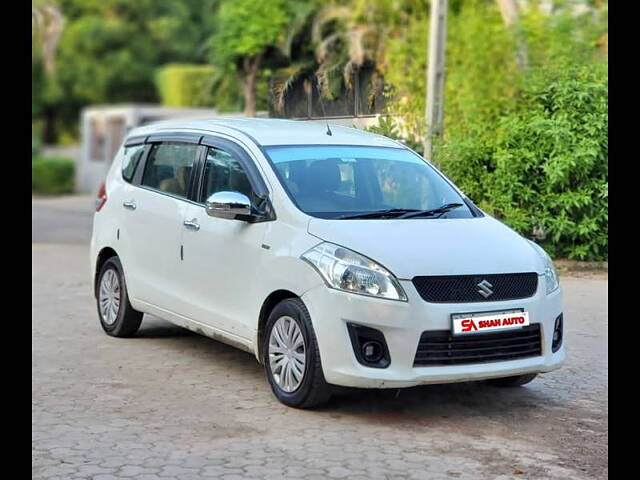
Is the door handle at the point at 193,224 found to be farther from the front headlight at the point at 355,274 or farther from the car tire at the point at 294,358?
the front headlight at the point at 355,274

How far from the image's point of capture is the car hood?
6.51 metres

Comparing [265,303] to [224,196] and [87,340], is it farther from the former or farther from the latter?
[87,340]

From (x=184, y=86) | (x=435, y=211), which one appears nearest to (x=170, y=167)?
(x=435, y=211)

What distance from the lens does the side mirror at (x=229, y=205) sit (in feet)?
23.7

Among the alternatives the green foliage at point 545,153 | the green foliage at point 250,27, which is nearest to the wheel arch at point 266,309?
the green foliage at point 545,153

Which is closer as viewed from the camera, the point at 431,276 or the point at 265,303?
the point at 431,276

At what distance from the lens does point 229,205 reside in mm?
7250

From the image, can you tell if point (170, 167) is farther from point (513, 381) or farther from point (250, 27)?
point (250, 27)

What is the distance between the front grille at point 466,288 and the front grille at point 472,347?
197 mm

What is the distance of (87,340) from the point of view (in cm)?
930

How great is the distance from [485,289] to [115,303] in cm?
381

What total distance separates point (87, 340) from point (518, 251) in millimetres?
3953

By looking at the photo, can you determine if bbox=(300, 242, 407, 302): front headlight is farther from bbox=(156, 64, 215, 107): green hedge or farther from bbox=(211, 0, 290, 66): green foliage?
bbox=(156, 64, 215, 107): green hedge
